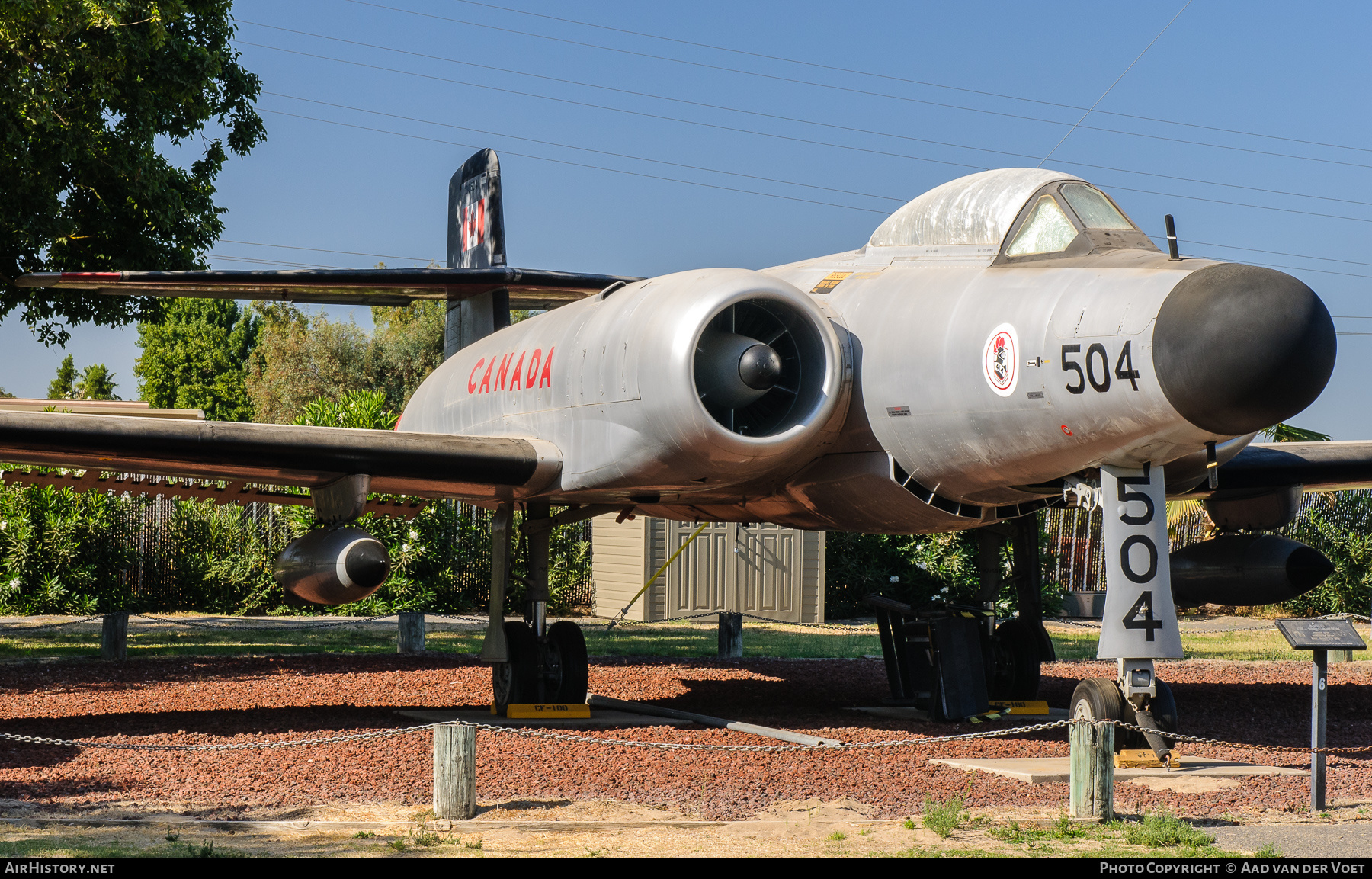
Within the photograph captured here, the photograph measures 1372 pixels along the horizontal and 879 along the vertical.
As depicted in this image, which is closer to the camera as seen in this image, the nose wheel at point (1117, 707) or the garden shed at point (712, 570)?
the nose wheel at point (1117, 707)

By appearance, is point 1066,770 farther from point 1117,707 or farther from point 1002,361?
point 1002,361

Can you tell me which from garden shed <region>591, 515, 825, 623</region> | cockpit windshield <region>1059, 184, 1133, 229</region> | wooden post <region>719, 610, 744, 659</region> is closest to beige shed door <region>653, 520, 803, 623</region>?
garden shed <region>591, 515, 825, 623</region>

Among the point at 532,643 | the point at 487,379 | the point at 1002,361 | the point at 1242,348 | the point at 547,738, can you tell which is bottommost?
the point at 547,738

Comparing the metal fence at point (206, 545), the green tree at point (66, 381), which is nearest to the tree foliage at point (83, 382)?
the green tree at point (66, 381)

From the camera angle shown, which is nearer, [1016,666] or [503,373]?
[503,373]

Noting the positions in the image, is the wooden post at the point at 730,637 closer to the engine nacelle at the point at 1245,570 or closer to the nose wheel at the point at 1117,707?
the engine nacelle at the point at 1245,570

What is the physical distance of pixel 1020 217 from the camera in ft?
26.8

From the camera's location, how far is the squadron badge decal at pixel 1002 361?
24.6 feet

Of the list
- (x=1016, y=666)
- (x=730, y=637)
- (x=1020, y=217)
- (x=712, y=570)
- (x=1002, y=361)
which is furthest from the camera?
(x=712, y=570)

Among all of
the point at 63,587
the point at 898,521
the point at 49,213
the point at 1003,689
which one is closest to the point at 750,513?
the point at 898,521

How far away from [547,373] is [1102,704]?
4.79m

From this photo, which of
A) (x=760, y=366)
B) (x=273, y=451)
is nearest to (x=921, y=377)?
(x=760, y=366)

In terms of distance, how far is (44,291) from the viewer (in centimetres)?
1622

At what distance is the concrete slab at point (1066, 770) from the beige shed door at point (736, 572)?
13889mm
